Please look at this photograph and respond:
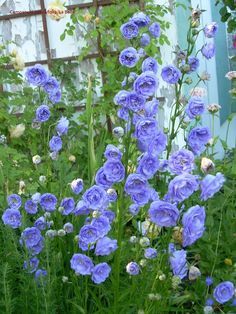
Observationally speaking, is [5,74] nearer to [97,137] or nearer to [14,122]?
[14,122]

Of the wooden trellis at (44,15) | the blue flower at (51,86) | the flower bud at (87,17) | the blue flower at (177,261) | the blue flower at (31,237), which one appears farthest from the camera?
the wooden trellis at (44,15)

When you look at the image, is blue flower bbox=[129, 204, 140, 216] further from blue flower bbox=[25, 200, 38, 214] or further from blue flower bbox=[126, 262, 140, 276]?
blue flower bbox=[25, 200, 38, 214]

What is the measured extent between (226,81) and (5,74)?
5.71 feet

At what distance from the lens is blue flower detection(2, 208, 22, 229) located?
1860 millimetres

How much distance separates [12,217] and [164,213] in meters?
0.64

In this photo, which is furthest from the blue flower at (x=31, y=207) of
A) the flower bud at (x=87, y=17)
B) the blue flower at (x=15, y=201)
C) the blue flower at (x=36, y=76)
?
the flower bud at (x=87, y=17)

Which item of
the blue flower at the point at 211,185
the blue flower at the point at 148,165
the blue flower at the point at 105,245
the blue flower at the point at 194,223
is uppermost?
the blue flower at the point at 148,165

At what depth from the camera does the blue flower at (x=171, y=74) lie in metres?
1.62

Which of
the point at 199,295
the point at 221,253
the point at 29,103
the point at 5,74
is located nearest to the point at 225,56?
the point at 29,103

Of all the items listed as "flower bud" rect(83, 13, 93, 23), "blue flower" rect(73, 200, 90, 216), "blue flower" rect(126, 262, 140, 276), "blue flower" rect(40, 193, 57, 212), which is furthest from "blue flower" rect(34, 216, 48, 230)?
"flower bud" rect(83, 13, 93, 23)

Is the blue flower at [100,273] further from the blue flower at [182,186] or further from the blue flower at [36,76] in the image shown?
the blue flower at [36,76]

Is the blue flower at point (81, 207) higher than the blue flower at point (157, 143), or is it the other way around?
the blue flower at point (157, 143)

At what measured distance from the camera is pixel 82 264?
1.59m

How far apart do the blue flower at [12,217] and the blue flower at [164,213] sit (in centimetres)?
60
